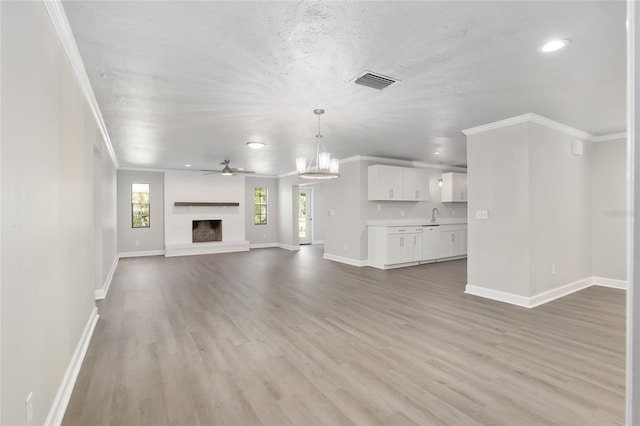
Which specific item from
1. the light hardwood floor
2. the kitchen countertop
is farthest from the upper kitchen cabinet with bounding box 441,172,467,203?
the light hardwood floor

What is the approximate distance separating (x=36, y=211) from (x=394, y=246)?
6.07m

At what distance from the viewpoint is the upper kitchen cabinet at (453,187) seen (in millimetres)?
8352

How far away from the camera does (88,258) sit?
11.1 feet

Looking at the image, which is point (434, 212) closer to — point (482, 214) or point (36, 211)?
point (482, 214)

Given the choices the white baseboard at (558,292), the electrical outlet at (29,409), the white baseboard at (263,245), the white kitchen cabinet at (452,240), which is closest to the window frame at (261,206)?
the white baseboard at (263,245)

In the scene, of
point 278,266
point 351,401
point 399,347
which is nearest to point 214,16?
point 351,401

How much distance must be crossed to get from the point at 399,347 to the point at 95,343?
2.90m

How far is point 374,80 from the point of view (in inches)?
119

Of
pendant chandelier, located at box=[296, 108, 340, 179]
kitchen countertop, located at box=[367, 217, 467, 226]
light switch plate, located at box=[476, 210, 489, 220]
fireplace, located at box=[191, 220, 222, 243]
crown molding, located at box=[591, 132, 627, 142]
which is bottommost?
fireplace, located at box=[191, 220, 222, 243]

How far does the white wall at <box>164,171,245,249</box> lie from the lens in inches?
366

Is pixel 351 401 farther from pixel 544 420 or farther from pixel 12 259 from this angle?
pixel 12 259

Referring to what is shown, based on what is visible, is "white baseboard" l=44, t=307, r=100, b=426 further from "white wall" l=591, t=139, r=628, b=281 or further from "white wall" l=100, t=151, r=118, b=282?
"white wall" l=591, t=139, r=628, b=281

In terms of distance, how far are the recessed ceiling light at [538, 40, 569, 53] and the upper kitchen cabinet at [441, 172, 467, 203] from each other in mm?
6061

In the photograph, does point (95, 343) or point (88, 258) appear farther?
point (88, 258)
